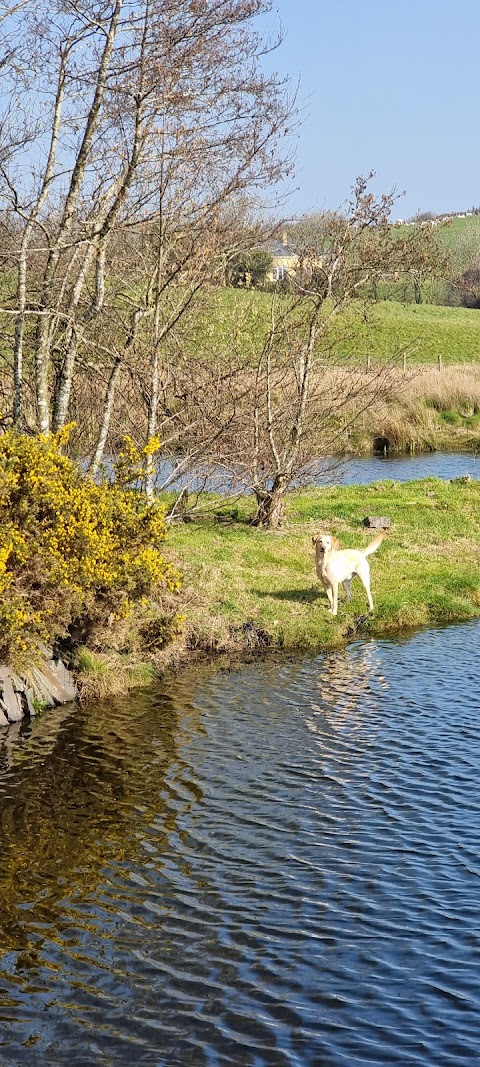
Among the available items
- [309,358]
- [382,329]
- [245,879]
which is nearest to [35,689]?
[245,879]

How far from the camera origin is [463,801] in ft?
35.1

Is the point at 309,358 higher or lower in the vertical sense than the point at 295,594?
higher

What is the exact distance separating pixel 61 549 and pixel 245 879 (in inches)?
249

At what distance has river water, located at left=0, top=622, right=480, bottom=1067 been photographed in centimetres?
705

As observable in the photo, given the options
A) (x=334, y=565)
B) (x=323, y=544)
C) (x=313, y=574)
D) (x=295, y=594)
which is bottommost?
(x=295, y=594)

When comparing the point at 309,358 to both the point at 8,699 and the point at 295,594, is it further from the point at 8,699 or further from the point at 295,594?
the point at 8,699

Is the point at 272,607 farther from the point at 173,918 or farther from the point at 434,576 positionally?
the point at 173,918

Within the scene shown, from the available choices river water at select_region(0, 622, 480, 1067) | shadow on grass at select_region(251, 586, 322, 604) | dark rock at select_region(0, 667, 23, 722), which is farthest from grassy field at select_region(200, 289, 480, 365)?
river water at select_region(0, 622, 480, 1067)

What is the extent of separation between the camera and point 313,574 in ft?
63.8

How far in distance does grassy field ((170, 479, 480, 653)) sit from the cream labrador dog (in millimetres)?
465

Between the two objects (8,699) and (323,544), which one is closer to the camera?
(8,699)

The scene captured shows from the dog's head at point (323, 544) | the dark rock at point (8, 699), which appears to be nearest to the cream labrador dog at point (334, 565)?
the dog's head at point (323, 544)

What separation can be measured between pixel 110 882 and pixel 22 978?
1.59 m

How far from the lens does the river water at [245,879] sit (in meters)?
7.05
